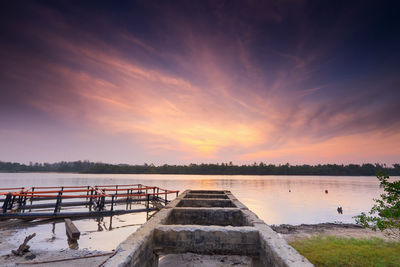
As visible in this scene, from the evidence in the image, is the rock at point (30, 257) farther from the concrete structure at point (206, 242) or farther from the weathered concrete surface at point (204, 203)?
the weathered concrete surface at point (204, 203)

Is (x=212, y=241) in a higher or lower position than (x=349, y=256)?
higher

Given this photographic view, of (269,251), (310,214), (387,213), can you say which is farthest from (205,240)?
(310,214)

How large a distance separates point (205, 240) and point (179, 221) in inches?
140

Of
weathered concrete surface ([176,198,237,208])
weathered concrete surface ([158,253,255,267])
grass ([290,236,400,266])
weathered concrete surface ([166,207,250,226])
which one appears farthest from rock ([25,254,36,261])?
grass ([290,236,400,266])

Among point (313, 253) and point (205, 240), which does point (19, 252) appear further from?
point (313, 253)

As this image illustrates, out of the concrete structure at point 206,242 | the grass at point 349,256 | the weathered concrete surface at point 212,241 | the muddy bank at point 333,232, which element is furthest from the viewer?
the muddy bank at point 333,232

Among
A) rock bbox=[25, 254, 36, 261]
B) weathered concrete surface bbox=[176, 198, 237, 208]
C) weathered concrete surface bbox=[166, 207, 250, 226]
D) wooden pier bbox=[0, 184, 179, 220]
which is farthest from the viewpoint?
weathered concrete surface bbox=[176, 198, 237, 208]

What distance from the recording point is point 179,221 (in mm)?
8375

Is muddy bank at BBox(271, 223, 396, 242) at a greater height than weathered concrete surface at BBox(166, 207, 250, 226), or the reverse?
weathered concrete surface at BBox(166, 207, 250, 226)

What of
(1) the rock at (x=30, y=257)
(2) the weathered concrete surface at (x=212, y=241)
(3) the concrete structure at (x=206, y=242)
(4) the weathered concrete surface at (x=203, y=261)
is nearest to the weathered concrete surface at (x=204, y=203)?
(4) the weathered concrete surface at (x=203, y=261)

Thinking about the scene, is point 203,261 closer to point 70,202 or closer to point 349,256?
point 349,256

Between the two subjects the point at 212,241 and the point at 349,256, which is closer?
the point at 212,241

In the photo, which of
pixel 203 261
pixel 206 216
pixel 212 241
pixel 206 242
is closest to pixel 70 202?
pixel 203 261

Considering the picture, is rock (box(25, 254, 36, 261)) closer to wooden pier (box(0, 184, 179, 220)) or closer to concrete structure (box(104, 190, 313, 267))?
wooden pier (box(0, 184, 179, 220))
